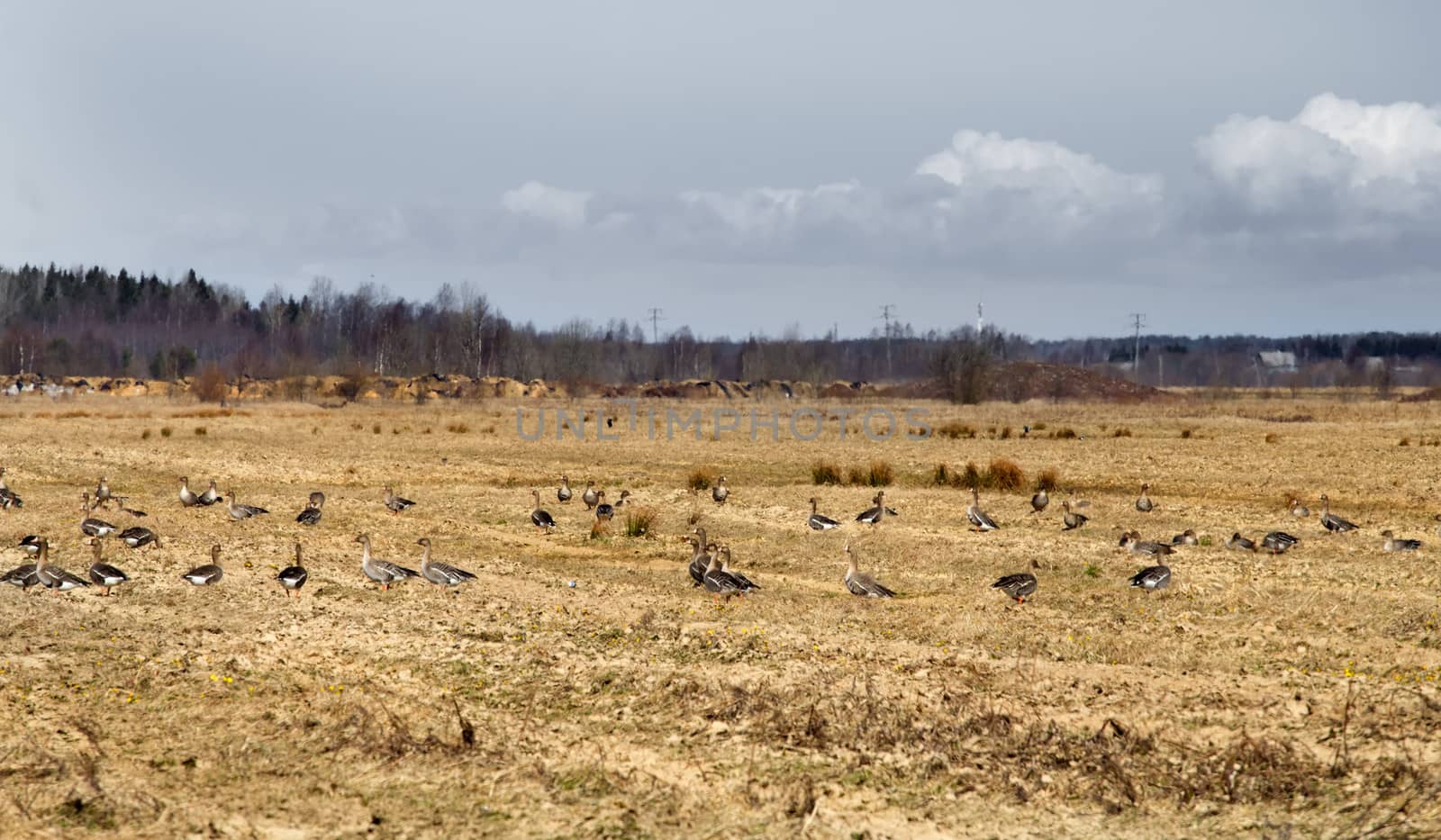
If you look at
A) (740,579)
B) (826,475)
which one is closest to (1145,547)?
(740,579)

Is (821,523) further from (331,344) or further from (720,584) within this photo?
(331,344)

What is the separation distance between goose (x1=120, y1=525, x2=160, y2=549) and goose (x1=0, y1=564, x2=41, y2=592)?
2597 mm

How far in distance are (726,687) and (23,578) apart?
9.32 metres

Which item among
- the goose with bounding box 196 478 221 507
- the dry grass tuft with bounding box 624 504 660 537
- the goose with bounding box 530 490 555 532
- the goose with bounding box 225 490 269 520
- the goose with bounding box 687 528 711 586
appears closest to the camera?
the goose with bounding box 687 528 711 586

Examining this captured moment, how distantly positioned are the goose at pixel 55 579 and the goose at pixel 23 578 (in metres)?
0.05

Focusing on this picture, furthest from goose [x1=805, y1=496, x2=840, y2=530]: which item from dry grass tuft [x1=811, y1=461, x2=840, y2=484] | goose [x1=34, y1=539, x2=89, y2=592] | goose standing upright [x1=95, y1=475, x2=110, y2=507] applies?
goose standing upright [x1=95, y1=475, x2=110, y2=507]

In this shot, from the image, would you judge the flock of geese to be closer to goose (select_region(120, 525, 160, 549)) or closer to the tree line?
goose (select_region(120, 525, 160, 549))

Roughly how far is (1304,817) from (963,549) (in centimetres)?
1153

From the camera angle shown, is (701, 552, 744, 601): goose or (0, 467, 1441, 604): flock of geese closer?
(0, 467, 1441, 604): flock of geese

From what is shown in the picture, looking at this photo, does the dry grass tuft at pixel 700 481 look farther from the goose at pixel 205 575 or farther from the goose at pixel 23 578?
the goose at pixel 23 578

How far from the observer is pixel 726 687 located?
1127 centimetres

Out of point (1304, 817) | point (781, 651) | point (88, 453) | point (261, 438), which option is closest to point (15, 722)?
point (781, 651)

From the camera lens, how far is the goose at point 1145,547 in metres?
18.4

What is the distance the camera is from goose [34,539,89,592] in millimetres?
14750
